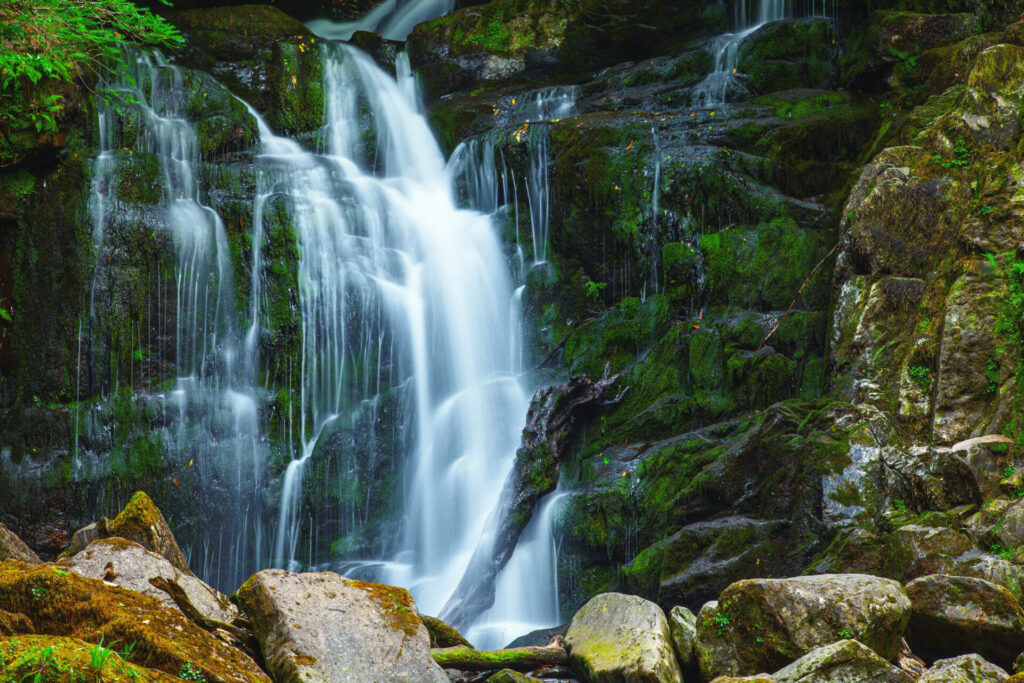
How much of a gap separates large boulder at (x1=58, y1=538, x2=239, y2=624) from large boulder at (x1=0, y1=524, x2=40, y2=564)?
2.20ft

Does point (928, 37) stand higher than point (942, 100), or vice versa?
point (928, 37)

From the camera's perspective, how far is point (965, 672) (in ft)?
12.1

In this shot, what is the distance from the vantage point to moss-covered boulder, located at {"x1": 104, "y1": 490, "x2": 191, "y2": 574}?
540 centimetres

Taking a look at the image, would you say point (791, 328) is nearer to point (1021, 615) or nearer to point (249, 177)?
point (1021, 615)

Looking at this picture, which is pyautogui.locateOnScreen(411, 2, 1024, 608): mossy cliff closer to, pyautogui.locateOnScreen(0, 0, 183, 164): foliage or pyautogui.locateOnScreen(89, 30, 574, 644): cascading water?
pyautogui.locateOnScreen(89, 30, 574, 644): cascading water

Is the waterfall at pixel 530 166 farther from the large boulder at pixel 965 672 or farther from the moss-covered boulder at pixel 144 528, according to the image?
the large boulder at pixel 965 672

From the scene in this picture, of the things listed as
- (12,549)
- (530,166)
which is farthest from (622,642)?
(530,166)

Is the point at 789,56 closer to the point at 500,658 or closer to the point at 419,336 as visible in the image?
the point at 419,336

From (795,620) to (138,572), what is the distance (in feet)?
12.3

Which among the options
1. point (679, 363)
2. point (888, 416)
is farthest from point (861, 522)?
point (679, 363)

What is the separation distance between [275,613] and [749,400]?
5.72 meters

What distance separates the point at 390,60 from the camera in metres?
15.2

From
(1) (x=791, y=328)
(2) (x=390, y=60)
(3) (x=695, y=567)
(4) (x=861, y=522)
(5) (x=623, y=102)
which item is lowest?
(3) (x=695, y=567)

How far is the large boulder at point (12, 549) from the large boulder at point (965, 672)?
5199 mm
